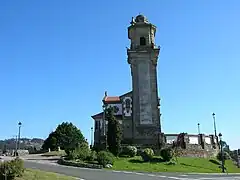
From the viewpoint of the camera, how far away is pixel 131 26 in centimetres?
6103

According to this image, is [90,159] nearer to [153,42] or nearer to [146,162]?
[146,162]

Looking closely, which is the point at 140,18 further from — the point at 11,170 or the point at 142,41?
the point at 11,170

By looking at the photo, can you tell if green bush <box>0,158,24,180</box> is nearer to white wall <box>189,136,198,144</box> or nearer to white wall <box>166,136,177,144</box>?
white wall <box>166,136,177,144</box>

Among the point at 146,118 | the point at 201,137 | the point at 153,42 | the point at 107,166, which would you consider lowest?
the point at 107,166

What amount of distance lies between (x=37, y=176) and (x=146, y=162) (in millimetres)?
21688

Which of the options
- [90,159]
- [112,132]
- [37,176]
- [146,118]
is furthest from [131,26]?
[37,176]

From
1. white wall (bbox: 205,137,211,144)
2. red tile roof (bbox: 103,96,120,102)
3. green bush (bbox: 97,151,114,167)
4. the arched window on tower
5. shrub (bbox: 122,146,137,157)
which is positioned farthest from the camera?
red tile roof (bbox: 103,96,120,102)

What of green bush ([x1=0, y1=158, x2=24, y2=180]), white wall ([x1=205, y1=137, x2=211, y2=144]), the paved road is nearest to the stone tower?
white wall ([x1=205, y1=137, x2=211, y2=144])

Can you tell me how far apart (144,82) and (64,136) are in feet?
133

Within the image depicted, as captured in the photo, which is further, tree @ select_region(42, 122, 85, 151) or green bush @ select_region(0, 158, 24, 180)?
tree @ select_region(42, 122, 85, 151)

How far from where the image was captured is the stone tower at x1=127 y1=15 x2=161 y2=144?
53.4 m

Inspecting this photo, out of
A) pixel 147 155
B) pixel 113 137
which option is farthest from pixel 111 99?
pixel 147 155

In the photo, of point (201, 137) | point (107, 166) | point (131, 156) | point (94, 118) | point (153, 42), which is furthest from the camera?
point (94, 118)

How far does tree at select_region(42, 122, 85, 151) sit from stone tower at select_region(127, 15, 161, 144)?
116 ft
